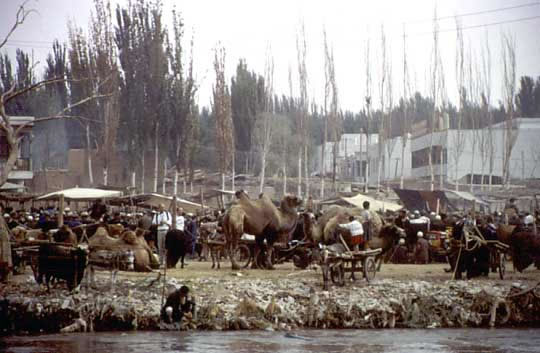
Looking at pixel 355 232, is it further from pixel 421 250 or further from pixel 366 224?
pixel 421 250

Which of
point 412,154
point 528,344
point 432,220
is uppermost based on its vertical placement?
point 412,154

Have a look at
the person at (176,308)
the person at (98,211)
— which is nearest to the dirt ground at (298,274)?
the person at (176,308)

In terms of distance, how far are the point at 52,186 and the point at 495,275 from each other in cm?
2325

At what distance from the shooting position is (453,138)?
46.5 metres

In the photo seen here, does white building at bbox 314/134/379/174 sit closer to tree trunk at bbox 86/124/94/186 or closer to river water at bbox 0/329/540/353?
tree trunk at bbox 86/124/94/186

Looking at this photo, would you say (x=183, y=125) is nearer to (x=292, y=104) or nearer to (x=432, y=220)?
(x=292, y=104)

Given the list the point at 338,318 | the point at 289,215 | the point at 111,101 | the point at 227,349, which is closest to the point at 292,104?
the point at 111,101

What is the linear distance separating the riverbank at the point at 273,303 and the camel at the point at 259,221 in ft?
2.93

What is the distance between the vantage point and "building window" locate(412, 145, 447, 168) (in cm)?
4709

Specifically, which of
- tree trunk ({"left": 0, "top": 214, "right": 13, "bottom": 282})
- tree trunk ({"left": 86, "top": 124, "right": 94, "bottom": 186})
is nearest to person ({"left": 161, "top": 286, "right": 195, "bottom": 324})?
tree trunk ({"left": 0, "top": 214, "right": 13, "bottom": 282})

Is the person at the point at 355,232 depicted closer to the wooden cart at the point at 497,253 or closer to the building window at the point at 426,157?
the wooden cart at the point at 497,253

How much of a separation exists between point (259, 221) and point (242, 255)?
6.92ft

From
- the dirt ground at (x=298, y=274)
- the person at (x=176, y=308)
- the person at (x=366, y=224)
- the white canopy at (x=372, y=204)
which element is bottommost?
the person at (x=176, y=308)

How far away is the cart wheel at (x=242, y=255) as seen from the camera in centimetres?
2011
